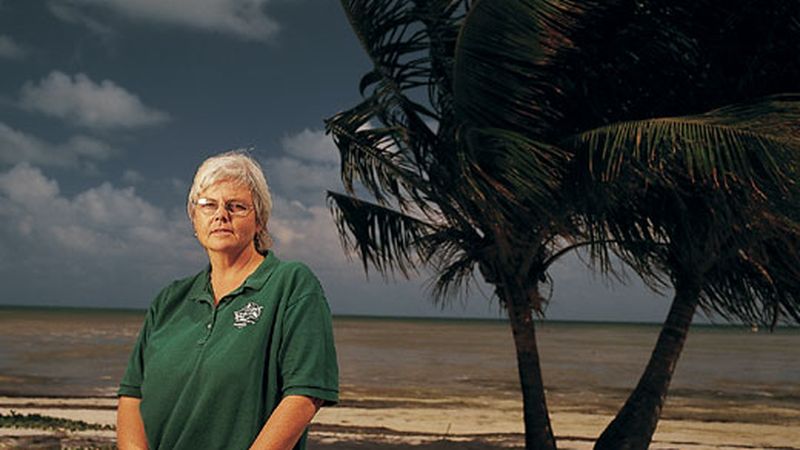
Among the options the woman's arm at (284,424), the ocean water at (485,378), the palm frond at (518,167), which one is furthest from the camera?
the ocean water at (485,378)

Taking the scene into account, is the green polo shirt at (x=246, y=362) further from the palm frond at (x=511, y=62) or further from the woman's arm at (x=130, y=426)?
the palm frond at (x=511, y=62)

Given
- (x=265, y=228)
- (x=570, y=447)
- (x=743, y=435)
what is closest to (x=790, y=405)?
(x=743, y=435)

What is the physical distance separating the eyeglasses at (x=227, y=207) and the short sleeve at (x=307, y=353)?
244 millimetres

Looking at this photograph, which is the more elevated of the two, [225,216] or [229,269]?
[225,216]

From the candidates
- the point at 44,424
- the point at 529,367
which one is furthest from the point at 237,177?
the point at 44,424

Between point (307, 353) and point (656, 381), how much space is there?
8.55 meters

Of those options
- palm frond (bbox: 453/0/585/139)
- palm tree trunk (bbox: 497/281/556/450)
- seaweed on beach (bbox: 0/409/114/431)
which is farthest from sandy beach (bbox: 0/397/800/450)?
palm frond (bbox: 453/0/585/139)

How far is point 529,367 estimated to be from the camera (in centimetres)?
953

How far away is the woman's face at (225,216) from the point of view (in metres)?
1.85

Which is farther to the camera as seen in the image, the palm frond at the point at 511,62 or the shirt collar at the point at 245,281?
the palm frond at the point at 511,62

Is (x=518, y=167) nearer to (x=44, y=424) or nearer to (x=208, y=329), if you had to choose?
(x=208, y=329)

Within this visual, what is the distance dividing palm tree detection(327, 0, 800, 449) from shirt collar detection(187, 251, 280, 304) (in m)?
5.30

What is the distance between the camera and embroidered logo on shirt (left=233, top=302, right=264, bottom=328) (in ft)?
5.71

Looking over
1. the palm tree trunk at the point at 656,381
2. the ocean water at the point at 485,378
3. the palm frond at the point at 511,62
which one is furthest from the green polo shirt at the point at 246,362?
the ocean water at the point at 485,378
